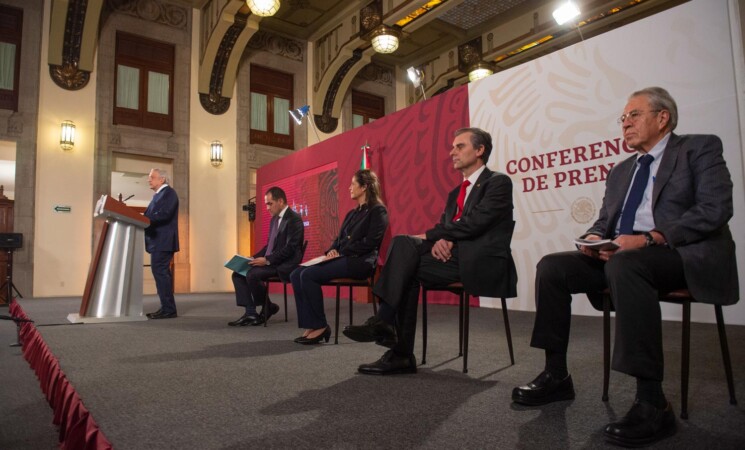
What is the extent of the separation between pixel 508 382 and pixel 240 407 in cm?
96

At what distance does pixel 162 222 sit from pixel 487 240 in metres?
3.33

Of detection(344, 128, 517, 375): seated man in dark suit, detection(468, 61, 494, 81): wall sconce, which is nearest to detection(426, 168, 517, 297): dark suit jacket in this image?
detection(344, 128, 517, 375): seated man in dark suit

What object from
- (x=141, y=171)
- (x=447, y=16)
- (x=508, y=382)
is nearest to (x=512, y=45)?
(x=447, y=16)

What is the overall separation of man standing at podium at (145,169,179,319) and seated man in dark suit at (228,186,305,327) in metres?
0.83

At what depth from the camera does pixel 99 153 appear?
26.1 feet

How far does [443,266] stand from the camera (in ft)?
6.84

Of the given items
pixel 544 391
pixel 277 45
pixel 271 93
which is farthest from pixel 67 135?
pixel 544 391

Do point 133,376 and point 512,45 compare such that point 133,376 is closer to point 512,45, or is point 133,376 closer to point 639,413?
point 639,413

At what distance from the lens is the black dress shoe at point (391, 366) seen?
197 cm

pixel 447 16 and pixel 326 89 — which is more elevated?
pixel 447 16

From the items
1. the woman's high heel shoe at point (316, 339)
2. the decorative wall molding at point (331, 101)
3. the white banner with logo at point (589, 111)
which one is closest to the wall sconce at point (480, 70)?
the decorative wall molding at point (331, 101)

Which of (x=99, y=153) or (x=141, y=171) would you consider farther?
(x=141, y=171)

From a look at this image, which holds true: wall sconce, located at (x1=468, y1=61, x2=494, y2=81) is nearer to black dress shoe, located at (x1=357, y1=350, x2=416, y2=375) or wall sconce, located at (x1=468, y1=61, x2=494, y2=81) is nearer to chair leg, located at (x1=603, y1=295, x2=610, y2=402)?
black dress shoe, located at (x1=357, y1=350, x2=416, y2=375)

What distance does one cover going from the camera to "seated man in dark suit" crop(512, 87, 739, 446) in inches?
50.4
